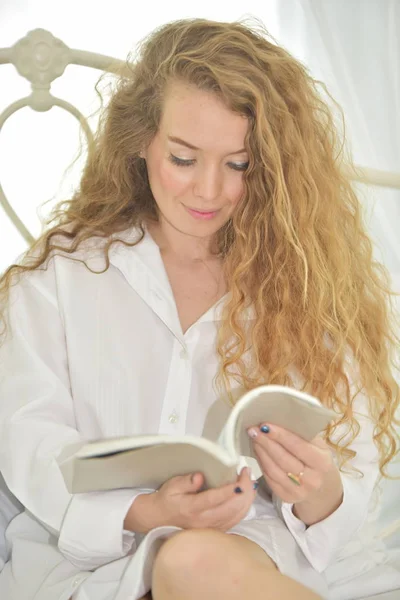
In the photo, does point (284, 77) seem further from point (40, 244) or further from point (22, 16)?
point (22, 16)

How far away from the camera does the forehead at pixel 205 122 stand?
1430 millimetres

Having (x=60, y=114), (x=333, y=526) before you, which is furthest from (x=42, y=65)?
(x=333, y=526)

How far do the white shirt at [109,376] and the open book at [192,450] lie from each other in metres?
0.20

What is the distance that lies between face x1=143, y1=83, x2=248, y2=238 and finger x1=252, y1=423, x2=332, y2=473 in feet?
1.64

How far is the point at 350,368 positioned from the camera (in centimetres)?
157

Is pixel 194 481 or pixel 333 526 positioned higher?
pixel 194 481

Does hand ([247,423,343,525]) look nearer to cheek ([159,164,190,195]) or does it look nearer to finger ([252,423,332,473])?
finger ([252,423,332,473])

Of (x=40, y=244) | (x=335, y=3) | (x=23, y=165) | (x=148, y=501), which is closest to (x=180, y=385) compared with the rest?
(x=148, y=501)

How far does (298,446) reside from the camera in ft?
3.89

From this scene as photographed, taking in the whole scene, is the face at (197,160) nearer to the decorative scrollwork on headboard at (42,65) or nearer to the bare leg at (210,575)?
the decorative scrollwork on headboard at (42,65)

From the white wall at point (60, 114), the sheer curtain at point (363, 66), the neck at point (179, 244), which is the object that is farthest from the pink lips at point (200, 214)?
the sheer curtain at point (363, 66)

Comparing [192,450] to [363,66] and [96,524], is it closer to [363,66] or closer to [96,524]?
[96,524]

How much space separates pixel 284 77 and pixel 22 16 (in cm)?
81

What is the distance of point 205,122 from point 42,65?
0.69 metres
